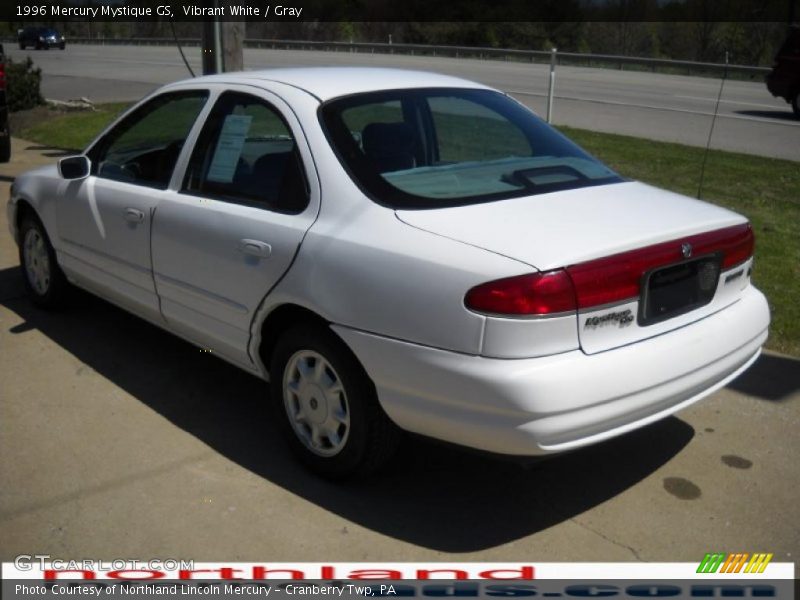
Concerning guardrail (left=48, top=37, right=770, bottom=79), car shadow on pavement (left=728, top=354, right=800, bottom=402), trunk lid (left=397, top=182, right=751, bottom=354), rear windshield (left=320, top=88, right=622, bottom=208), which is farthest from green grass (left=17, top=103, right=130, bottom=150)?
guardrail (left=48, top=37, right=770, bottom=79)

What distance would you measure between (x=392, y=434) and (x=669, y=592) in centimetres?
118

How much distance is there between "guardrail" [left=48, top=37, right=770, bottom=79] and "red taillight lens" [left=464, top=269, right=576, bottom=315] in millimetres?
22460

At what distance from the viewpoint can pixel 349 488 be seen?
3936mm

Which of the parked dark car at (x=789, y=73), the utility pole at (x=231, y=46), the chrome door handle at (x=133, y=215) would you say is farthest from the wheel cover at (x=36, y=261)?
the parked dark car at (x=789, y=73)

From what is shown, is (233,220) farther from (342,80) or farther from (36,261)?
(36,261)

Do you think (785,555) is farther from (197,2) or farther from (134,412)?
(197,2)

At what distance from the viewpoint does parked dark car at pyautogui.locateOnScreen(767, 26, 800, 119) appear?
731 inches

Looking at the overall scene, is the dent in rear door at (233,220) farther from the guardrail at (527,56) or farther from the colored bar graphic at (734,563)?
the guardrail at (527,56)

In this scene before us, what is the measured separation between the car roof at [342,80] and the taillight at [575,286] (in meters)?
1.44

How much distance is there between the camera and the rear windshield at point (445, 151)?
150 inches

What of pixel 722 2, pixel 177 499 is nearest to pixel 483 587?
pixel 177 499

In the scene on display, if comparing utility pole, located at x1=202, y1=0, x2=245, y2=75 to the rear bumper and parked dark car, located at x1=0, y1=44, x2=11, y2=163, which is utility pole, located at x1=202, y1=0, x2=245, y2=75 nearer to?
parked dark car, located at x1=0, y1=44, x2=11, y2=163

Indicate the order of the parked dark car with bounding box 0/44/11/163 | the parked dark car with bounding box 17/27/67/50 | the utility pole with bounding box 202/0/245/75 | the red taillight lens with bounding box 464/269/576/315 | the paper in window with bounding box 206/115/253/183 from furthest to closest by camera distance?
1. the parked dark car with bounding box 17/27/67/50
2. the parked dark car with bounding box 0/44/11/163
3. the utility pole with bounding box 202/0/245/75
4. the paper in window with bounding box 206/115/253/183
5. the red taillight lens with bounding box 464/269/576/315

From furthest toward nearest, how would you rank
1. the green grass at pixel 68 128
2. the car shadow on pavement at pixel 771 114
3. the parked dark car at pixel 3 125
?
the car shadow on pavement at pixel 771 114
the green grass at pixel 68 128
the parked dark car at pixel 3 125
